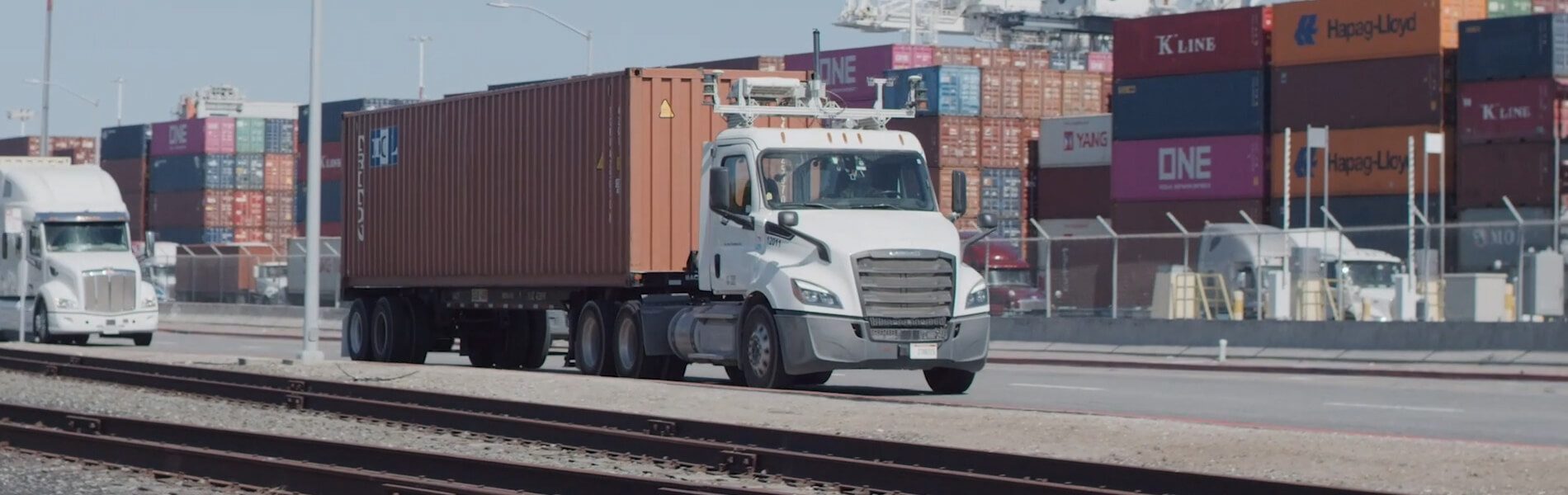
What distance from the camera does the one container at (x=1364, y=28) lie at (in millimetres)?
43938

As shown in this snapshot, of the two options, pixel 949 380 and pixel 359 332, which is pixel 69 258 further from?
pixel 949 380

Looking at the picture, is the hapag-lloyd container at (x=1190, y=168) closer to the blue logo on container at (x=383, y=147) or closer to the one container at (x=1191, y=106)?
the one container at (x=1191, y=106)

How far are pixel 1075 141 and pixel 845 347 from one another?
118ft

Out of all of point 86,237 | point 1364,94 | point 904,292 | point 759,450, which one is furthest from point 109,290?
point 1364,94

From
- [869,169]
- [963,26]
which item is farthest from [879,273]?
[963,26]

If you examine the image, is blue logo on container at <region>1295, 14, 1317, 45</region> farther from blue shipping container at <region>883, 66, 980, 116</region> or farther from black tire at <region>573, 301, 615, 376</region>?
black tire at <region>573, 301, 615, 376</region>

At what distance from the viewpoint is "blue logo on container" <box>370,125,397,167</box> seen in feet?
92.1

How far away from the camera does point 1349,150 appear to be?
45375mm

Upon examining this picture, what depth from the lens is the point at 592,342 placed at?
2359cm

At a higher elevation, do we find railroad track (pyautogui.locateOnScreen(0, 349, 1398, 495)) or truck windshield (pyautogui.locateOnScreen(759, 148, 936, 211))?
truck windshield (pyautogui.locateOnScreen(759, 148, 936, 211))

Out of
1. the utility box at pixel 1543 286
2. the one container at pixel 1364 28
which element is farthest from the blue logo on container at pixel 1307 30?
the utility box at pixel 1543 286

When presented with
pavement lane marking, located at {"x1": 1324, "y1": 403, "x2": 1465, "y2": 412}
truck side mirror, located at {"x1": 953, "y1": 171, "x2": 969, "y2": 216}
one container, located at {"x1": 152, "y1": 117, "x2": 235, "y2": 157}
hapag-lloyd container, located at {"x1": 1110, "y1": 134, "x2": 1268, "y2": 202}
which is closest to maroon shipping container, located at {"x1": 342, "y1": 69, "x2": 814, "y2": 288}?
truck side mirror, located at {"x1": 953, "y1": 171, "x2": 969, "y2": 216}

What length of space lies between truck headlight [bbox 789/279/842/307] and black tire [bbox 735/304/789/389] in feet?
1.93

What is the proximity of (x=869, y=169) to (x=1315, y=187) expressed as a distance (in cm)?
2750
